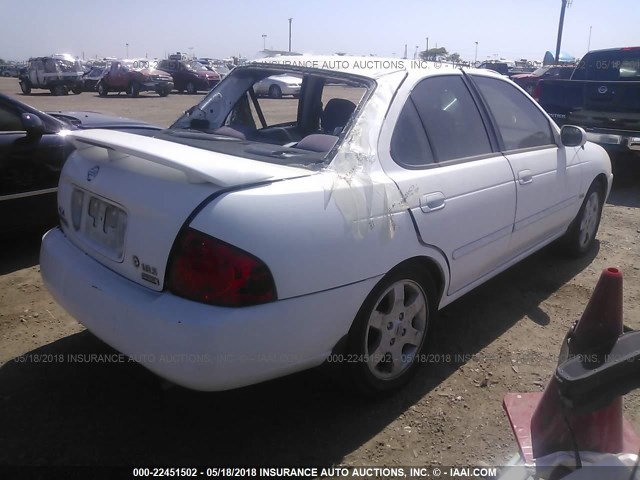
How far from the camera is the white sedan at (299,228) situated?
2.09m

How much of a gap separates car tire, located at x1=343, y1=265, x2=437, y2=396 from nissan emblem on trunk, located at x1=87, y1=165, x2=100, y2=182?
1.40 metres

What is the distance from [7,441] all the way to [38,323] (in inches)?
47.2

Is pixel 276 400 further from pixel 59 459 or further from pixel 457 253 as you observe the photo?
pixel 457 253

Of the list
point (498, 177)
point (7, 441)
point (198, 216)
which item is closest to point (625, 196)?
point (498, 177)

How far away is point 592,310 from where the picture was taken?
1911 millimetres

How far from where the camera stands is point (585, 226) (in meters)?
4.80

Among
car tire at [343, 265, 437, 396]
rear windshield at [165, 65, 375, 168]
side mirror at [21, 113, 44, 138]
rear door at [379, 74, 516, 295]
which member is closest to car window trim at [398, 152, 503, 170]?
rear door at [379, 74, 516, 295]

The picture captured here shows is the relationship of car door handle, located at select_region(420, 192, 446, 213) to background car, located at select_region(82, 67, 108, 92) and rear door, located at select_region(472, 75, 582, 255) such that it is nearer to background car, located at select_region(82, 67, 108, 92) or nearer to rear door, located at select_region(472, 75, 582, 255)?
rear door, located at select_region(472, 75, 582, 255)

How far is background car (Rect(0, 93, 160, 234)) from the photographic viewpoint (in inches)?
174

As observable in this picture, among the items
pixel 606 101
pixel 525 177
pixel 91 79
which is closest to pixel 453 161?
pixel 525 177

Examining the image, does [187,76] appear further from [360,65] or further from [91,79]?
[360,65]

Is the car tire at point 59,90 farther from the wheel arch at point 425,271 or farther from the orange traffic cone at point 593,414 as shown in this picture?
the orange traffic cone at point 593,414

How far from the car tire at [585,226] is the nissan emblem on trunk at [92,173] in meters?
3.66

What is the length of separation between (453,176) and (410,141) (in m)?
0.32
